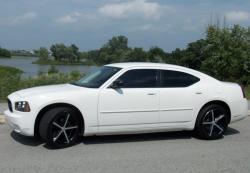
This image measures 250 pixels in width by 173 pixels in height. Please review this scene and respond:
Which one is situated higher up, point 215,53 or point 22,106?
point 215,53

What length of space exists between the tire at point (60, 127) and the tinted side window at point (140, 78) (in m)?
1.14

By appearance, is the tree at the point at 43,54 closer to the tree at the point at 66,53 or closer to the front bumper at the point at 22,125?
the tree at the point at 66,53

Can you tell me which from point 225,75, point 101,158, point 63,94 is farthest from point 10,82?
point 225,75

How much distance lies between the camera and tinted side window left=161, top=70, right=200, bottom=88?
28.5 ft

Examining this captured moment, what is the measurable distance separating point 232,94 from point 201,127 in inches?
39.3

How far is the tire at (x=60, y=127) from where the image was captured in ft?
25.1

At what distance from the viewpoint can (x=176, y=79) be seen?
8797 mm

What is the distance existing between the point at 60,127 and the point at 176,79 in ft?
7.96

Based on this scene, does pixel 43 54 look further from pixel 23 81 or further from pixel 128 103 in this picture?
pixel 128 103

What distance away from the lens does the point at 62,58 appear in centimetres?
2108

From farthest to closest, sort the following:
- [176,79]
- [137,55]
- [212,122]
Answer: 1. [137,55]
2. [212,122]
3. [176,79]

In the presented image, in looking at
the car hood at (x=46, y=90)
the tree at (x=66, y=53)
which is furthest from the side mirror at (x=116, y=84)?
the tree at (x=66, y=53)

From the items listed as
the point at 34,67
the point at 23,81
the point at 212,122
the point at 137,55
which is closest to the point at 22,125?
the point at 212,122

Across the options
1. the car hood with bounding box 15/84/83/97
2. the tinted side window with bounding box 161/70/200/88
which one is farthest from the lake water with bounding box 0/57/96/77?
the car hood with bounding box 15/84/83/97
